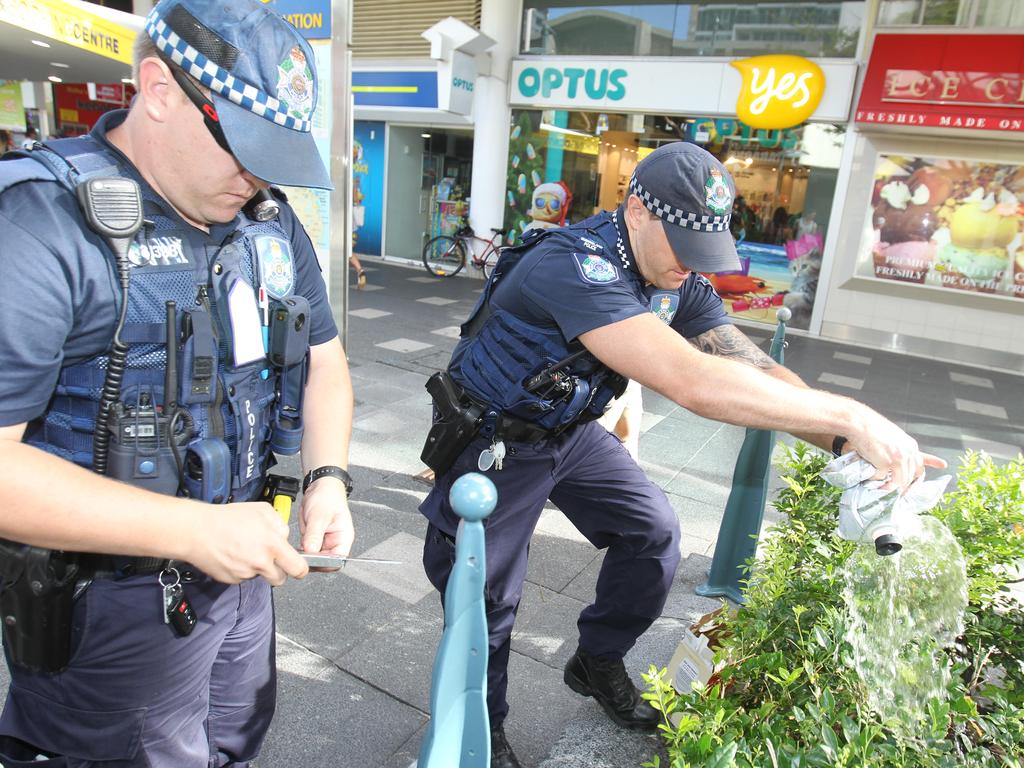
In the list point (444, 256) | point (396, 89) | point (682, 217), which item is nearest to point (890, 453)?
point (682, 217)

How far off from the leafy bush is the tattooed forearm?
378 mm

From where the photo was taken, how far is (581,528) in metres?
2.55

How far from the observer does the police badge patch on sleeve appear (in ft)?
6.43

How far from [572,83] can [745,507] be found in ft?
31.7

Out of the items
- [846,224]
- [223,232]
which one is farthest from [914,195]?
[223,232]

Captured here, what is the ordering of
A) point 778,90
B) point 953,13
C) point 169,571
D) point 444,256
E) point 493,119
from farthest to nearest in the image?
point 444,256 → point 493,119 → point 778,90 → point 953,13 → point 169,571

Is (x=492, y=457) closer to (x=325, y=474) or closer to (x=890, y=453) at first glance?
(x=325, y=474)

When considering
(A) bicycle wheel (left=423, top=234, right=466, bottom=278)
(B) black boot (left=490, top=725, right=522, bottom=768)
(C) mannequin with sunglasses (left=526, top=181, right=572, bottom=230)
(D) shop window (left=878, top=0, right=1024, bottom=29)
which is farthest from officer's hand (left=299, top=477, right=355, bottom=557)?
(A) bicycle wheel (left=423, top=234, right=466, bottom=278)

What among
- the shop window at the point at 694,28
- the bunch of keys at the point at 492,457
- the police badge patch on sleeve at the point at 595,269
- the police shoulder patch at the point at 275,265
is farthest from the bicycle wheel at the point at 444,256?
the police shoulder patch at the point at 275,265

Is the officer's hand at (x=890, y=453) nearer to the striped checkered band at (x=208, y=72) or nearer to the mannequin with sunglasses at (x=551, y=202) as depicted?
the striped checkered band at (x=208, y=72)

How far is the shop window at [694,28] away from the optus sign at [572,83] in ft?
1.11

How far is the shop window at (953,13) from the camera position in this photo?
865 centimetres

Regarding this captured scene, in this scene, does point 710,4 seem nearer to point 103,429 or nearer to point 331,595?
point 331,595

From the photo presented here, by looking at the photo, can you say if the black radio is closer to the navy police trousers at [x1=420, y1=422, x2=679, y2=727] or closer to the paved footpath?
the navy police trousers at [x1=420, y1=422, x2=679, y2=727]
